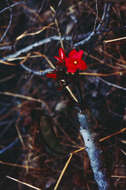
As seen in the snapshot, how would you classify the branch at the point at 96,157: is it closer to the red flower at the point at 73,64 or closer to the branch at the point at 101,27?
the red flower at the point at 73,64

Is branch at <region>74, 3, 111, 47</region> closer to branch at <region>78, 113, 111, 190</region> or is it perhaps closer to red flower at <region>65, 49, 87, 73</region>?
red flower at <region>65, 49, 87, 73</region>

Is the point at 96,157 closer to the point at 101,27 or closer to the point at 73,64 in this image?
the point at 73,64

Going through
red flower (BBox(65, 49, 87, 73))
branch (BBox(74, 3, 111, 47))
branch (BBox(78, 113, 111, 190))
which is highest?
branch (BBox(74, 3, 111, 47))

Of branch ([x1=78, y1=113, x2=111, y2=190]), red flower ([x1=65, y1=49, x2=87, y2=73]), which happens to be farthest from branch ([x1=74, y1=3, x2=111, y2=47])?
branch ([x1=78, y1=113, x2=111, y2=190])

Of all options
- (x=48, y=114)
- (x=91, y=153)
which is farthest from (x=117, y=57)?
(x=91, y=153)

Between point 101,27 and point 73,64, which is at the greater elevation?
point 101,27

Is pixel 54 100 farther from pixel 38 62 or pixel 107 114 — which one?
pixel 107 114

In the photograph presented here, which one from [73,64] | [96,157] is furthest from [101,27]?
[96,157]

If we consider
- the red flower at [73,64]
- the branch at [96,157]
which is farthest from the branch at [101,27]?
the branch at [96,157]

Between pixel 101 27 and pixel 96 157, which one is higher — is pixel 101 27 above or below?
above

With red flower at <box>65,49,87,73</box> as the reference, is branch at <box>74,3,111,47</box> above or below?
above

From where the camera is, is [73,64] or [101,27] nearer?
[73,64]

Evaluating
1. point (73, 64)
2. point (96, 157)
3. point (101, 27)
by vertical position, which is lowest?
point (96, 157)
